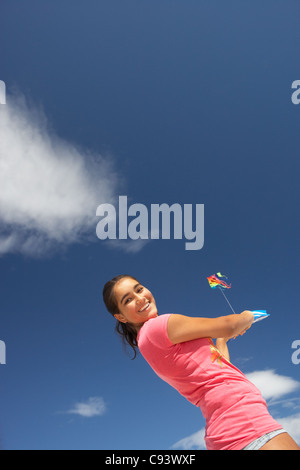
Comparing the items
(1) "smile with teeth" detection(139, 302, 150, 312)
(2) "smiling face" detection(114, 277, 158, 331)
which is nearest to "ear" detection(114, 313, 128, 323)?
(2) "smiling face" detection(114, 277, 158, 331)

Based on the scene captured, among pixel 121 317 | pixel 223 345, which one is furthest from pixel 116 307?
pixel 223 345

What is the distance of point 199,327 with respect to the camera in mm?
2391

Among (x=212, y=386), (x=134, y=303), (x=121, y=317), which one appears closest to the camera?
(x=212, y=386)

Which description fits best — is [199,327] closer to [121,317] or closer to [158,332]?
[158,332]

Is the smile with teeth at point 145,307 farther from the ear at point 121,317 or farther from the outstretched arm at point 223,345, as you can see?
the outstretched arm at point 223,345

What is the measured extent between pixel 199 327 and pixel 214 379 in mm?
379

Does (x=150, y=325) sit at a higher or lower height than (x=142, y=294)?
lower

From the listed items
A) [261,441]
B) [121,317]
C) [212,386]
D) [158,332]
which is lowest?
[261,441]

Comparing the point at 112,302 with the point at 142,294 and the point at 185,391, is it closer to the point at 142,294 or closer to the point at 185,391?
the point at 142,294

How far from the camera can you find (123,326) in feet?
10.8
